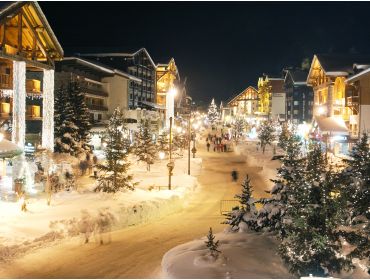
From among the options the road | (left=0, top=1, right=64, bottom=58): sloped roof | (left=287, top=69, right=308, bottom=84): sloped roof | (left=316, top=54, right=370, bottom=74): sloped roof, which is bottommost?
the road

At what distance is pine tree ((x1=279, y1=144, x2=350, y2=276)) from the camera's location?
11.2 metres

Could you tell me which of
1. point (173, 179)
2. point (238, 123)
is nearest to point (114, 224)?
point (173, 179)

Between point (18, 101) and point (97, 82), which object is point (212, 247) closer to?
point (18, 101)

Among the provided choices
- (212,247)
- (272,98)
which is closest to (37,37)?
(212,247)

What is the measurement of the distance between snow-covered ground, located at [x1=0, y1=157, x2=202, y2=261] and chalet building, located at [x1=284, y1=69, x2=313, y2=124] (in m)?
64.2

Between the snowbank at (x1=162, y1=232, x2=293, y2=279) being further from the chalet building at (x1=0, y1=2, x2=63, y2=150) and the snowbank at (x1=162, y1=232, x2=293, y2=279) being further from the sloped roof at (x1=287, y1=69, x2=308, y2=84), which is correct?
the sloped roof at (x1=287, y1=69, x2=308, y2=84)

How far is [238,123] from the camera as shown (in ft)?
267

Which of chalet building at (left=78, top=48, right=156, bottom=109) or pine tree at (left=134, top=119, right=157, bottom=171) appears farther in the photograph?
chalet building at (left=78, top=48, right=156, bottom=109)

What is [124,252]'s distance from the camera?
1531 centimetres

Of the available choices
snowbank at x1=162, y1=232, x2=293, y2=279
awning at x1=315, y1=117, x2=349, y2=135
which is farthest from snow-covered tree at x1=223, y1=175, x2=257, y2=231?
awning at x1=315, y1=117, x2=349, y2=135

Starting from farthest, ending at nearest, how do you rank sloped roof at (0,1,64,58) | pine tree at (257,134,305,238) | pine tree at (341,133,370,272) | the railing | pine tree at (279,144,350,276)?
the railing, sloped roof at (0,1,64,58), pine tree at (257,134,305,238), pine tree at (341,133,370,272), pine tree at (279,144,350,276)

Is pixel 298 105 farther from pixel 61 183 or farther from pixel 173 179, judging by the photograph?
pixel 61 183

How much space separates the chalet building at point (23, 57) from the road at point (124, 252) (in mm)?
9969

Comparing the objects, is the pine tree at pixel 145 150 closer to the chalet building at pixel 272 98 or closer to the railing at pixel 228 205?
the railing at pixel 228 205
